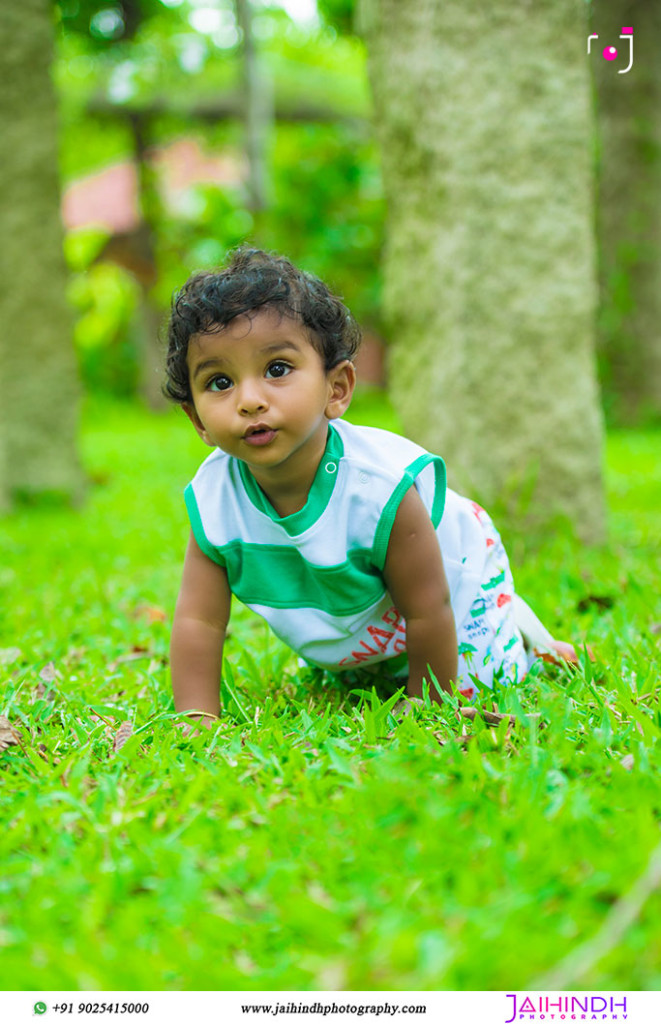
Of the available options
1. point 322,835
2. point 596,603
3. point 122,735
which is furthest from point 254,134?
point 322,835

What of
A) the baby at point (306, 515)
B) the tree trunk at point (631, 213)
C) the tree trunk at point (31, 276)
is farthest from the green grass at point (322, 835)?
the tree trunk at point (631, 213)

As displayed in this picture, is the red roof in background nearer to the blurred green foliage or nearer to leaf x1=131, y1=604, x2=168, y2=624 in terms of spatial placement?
the blurred green foliage

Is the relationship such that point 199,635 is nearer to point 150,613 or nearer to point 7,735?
point 7,735

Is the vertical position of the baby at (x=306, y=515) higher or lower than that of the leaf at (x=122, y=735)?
higher

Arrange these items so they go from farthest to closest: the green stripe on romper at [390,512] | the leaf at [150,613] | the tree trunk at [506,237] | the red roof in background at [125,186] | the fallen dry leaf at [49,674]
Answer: the red roof in background at [125,186]
the tree trunk at [506,237]
the leaf at [150,613]
the fallen dry leaf at [49,674]
the green stripe on romper at [390,512]

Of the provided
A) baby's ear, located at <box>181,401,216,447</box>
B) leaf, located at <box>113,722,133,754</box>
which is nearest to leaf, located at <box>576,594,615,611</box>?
baby's ear, located at <box>181,401,216,447</box>

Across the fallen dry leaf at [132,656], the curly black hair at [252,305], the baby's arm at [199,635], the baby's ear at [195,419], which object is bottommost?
the fallen dry leaf at [132,656]

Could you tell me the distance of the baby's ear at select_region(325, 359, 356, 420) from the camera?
6.65 ft

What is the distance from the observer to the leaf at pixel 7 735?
181 cm

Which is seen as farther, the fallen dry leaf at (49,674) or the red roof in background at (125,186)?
the red roof in background at (125,186)

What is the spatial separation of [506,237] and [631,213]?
19.2ft

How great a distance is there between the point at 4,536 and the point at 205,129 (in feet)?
46.2
